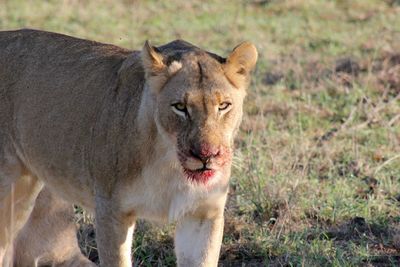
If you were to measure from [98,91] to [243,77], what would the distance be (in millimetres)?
722

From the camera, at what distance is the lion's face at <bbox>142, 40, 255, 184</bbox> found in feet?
13.0

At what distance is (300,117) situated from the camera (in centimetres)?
754

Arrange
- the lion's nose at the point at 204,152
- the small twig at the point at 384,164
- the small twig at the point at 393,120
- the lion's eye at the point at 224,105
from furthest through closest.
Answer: the small twig at the point at 393,120
the small twig at the point at 384,164
the lion's eye at the point at 224,105
the lion's nose at the point at 204,152

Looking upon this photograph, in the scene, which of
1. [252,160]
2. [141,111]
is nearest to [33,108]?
[141,111]

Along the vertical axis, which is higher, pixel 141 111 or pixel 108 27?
pixel 141 111

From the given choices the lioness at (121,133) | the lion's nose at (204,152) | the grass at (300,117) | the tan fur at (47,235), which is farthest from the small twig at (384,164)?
the lion's nose at (204,152)

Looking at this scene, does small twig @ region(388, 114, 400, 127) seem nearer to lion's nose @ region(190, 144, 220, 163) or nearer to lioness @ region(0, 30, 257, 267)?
lioness @ region(0, 30, 257, 267)

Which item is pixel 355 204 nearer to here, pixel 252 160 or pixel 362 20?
pixel 252 160

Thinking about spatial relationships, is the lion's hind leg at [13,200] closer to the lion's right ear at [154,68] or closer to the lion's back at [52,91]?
the lion's back at [52,91]

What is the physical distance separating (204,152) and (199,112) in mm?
156

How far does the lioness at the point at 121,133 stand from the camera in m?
4.05

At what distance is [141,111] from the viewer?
4.29 metres

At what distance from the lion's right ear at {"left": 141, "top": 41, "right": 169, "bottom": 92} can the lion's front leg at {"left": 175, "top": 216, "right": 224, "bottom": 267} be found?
64 cm

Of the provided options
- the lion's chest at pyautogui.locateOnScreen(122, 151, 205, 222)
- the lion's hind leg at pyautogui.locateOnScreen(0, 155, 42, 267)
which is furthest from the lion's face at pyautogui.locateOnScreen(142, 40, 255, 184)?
the lion's hind leg at pyautogui.locateOnScreen(0, 155, 42, 267)
